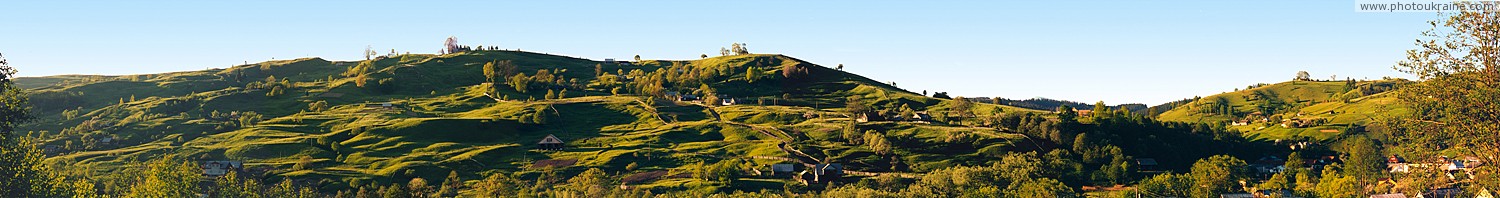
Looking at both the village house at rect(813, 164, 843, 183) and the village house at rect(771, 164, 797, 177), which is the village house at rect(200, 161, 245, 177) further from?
the village house at rect(813, 164, 843, 183)

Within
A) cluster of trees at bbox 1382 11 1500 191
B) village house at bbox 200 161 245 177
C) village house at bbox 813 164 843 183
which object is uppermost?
cluster of trees at bbox 1382 11 1500 191

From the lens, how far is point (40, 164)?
7162 centimetres

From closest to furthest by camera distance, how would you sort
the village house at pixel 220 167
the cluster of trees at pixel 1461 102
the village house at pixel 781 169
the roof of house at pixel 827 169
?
the cluster of trees at pixel 1461 102, the roof of house at pixel 827 169, the village house at pixel 781 169, the village house at pixel 220 167

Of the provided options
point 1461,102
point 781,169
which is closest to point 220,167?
point 781,169

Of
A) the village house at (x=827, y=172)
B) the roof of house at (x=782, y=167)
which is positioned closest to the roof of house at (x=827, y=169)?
the village house at (x=827, y=172)

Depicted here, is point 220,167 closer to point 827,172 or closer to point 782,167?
point 782,167

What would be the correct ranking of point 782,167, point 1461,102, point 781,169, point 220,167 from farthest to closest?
1. point 220,167
2. point 782,167
3. point 781,169
4. point 1461,102

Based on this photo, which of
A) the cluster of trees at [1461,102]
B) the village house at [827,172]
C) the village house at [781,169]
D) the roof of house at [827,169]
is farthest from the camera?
the village house at [781,169]

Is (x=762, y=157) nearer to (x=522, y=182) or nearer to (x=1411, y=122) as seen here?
(x=522, y=182)

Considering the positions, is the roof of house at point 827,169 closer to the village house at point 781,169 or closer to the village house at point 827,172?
the village house at point 827,172

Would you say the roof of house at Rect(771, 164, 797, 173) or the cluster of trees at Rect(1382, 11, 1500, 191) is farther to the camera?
the roof of house at Rect(771, 164, 797, 173)

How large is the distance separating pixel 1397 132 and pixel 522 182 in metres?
134

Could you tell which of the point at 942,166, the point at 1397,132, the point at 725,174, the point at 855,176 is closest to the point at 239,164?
the point at 725,174

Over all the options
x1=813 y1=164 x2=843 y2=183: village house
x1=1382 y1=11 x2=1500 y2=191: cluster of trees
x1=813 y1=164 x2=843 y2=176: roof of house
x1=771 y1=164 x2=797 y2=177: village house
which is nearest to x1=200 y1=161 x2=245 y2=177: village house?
x1=771 y1=164 x2=797 y2=177: village house
